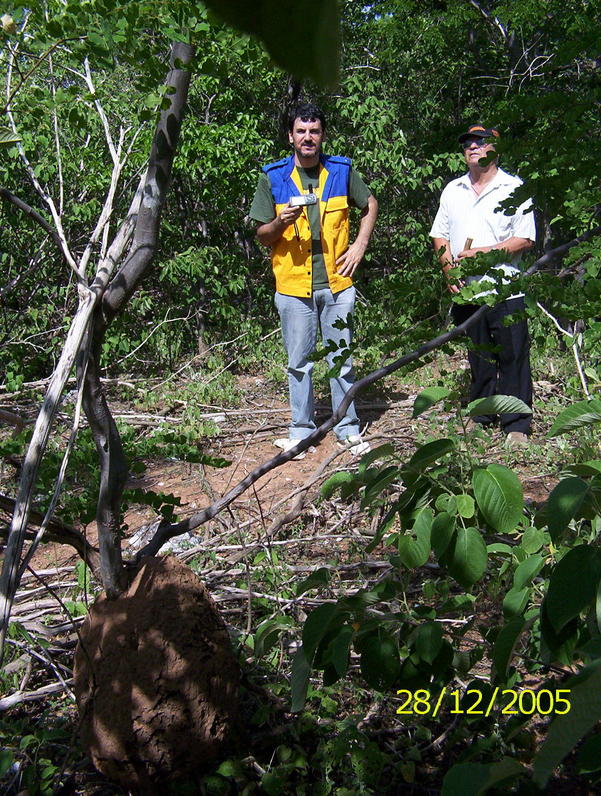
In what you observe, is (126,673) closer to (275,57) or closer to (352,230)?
(275,57)

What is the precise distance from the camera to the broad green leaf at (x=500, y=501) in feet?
5.43

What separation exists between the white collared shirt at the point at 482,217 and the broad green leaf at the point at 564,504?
3540 mm

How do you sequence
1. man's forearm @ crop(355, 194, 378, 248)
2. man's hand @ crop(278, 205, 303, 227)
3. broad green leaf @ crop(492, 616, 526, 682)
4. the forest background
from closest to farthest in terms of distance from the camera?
broad green leaf @ crop(492, 616, 526, 682) → man's hand @ crop(278, 205, 303, 227) → man's forearm @ crop(355, 194, 378, 248) → the forest background

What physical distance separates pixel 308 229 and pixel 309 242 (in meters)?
0.09

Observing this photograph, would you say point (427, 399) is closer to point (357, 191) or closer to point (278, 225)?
point (278, 225)

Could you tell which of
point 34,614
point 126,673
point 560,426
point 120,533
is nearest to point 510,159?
point 560,426

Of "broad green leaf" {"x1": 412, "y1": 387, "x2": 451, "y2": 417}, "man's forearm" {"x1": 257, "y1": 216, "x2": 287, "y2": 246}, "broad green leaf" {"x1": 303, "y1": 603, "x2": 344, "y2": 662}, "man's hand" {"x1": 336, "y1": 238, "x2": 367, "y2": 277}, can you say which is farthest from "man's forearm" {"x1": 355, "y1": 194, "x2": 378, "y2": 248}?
"broad green leaf" {"x1": 303, "y1": 603, "x2": 344, "y2": 662}

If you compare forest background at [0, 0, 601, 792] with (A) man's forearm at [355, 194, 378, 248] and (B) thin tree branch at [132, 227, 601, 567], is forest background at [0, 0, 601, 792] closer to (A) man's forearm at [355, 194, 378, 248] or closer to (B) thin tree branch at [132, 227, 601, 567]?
(A) man's forearm at [355, 194, 378, 248]

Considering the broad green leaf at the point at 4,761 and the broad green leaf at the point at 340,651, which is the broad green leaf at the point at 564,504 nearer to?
the broad green leaf at the point at 340,651

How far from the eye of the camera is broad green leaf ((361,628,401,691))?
1.61 meters

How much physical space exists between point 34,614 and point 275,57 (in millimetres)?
2977

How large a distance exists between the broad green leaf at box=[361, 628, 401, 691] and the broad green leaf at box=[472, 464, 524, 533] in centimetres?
35

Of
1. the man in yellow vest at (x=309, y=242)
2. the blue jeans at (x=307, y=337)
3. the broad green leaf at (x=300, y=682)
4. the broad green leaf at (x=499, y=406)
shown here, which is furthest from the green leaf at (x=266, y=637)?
the blue jeans at (x=307, y=337)

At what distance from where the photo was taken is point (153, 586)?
80.3 inches
